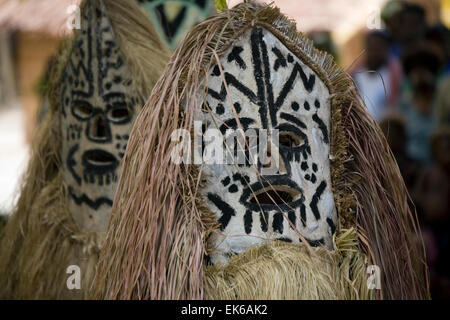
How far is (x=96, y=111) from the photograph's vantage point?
2189mm

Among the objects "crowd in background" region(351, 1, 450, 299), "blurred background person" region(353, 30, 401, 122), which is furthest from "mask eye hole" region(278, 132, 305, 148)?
"blurred background person" region(353, 30, 401, 122)

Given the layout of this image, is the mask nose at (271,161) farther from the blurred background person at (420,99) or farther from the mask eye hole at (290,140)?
the blurred background person at (420,99)

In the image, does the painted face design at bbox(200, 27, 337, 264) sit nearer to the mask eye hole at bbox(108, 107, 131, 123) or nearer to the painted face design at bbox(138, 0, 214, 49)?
A: the mask eye hole at bbox(108, 107, 131, 123)

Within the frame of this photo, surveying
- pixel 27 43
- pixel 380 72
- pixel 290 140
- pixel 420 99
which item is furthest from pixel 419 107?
pixel 27 43

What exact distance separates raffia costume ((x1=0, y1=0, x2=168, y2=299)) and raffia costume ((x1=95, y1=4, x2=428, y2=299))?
0.58 m

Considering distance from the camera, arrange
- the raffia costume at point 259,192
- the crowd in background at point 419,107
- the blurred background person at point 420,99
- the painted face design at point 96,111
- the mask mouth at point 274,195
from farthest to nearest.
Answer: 1. the blurred background person at point 420,99
2. the crowd in background at point 419,107
3. the painted face design at point 96,111
4. the mask mouth at point 274,195
5. the raffia costume at point 259,192

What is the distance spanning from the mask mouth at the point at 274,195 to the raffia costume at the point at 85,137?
2.13 feet

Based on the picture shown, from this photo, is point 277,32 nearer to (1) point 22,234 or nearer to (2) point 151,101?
(2) point 151,101

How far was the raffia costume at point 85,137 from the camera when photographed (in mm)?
2180

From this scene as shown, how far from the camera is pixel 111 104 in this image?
2.18 m

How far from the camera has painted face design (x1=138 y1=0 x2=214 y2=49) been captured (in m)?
2.86

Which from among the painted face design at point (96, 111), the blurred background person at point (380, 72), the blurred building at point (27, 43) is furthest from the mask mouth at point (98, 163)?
the blurred building at point (27, 43)

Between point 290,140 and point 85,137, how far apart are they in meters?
0.79
